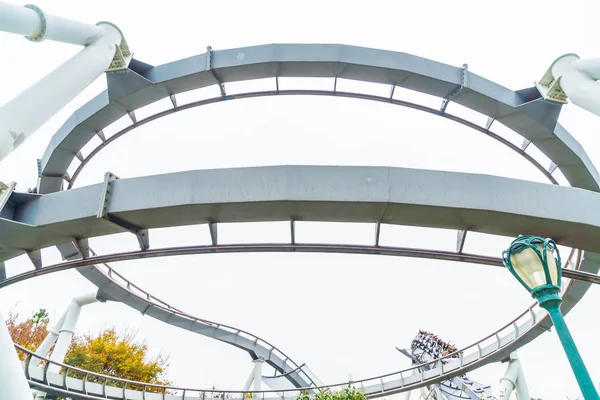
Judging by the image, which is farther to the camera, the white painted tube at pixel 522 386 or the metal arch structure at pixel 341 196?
the white painted tube at pixel 522 386

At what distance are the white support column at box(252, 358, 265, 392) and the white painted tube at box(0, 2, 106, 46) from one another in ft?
53.4

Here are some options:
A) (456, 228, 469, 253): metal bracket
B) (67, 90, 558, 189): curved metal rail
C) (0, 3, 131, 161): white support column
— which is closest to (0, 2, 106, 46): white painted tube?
(0, 3, 131, 161): white support column

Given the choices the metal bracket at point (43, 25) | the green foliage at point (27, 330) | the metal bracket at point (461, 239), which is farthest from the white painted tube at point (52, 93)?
the green foliage at point (27, 330)

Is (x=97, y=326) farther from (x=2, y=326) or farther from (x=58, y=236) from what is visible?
(x=2, y=326)

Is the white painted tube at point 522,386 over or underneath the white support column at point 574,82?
underneath

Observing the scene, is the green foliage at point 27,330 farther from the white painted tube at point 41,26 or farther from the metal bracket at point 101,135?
the white painted tube at point 41,26

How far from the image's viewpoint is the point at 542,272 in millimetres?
3797

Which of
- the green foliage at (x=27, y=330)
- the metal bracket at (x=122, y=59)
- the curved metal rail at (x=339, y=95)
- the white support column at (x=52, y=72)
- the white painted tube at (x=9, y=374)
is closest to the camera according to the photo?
the white painted tube at (x=9, y=374)

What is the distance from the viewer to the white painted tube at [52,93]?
5305 millimetres

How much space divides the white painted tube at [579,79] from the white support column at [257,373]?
56.0 ft

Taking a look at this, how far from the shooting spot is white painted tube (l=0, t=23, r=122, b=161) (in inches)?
209

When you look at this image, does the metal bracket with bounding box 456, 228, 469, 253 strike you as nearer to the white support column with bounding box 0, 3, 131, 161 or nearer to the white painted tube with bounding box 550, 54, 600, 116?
the white painted tube with bounding box 550, 54, 600, 116

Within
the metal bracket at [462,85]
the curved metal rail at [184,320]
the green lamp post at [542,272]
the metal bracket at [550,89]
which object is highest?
the metal bracket at [462,85]

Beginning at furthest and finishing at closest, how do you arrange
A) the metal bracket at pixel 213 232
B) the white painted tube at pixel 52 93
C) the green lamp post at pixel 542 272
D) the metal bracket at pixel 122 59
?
the metal bracket at pixel 122 59 → the metal bracket at pixel 213 232 → the white painted tube at pixel 52 93 → the green lamp post at pixel 542 272
